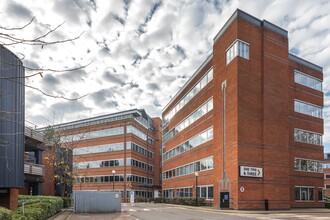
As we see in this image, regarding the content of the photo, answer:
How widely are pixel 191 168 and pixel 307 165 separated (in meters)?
16.3

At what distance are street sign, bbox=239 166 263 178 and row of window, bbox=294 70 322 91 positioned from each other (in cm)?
1599

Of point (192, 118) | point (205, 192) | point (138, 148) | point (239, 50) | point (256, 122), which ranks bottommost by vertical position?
point (205, 192)

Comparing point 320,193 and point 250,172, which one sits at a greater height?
point 250,172

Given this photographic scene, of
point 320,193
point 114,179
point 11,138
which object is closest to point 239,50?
point 320,193

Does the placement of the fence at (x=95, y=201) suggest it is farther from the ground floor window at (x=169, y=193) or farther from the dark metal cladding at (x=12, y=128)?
the ground floor window at (x=169, y=193)

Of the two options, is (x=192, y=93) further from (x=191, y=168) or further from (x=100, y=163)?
(x=100, y=163)

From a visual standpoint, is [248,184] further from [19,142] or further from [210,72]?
[19,142]

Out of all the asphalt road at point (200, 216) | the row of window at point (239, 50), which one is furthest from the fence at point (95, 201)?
the row of window at point (239, 50)

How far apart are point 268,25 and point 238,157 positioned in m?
16.2

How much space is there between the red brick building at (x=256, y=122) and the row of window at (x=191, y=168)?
347mm

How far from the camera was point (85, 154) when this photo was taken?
7956 cm

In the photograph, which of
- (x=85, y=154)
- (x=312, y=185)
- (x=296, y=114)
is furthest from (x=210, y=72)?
(x=85, y=154)

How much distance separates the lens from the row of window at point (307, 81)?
45.4 metres

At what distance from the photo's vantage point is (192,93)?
53.9 meters
